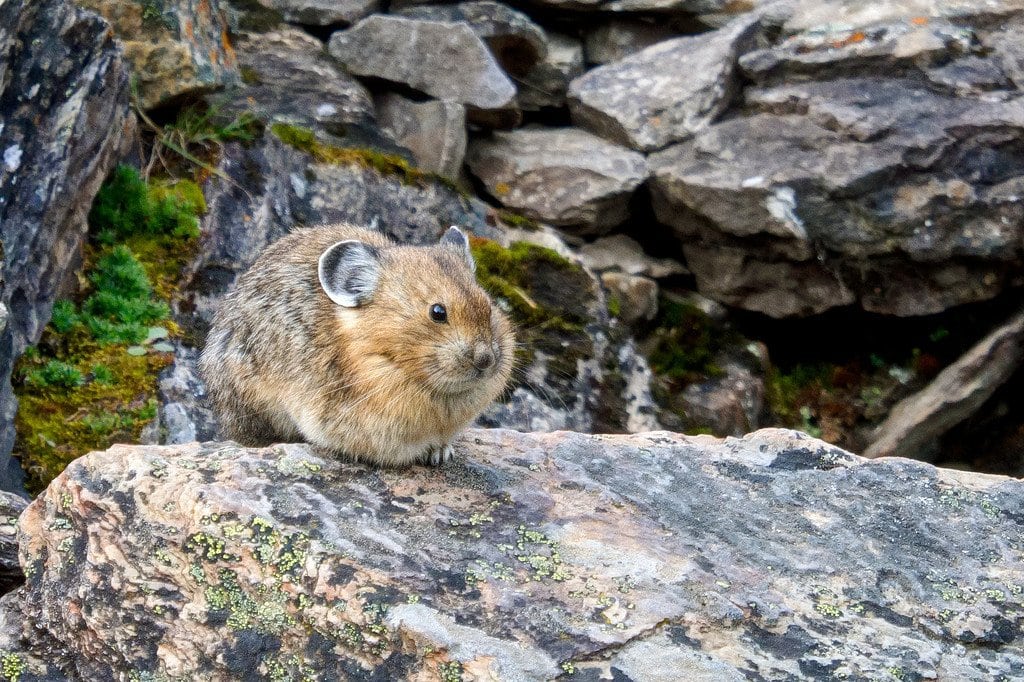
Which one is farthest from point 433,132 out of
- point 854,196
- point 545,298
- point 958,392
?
point 958,392

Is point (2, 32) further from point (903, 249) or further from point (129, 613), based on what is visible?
point (903, 249)

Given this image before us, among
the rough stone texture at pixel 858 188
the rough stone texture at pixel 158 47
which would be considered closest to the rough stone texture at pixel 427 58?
the rough stone texture at pixel 858 188

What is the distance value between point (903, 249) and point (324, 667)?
858 cm

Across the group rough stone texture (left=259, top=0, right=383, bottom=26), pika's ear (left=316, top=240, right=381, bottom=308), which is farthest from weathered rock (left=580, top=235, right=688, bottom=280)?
pika's ear (left=316, top=240, right=381, bottom=308)

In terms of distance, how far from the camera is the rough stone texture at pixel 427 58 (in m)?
12.5

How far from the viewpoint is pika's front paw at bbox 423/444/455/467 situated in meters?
6.14

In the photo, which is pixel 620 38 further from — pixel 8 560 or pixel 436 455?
pixel 8 560

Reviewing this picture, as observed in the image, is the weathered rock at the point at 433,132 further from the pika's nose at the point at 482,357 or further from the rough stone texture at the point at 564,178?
the pika's nose at the point at 482,357

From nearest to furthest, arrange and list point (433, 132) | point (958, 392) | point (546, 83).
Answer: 1. point (958, 392)
2. point (433, 132)
3. point (546, 83)

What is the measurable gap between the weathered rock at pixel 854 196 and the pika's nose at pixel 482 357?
6668 millimetres

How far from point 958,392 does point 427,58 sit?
21.8 feet

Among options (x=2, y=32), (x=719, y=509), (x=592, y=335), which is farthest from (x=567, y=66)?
(x=719, y=509)

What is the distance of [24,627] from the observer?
529 cm

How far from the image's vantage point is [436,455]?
6.15m
